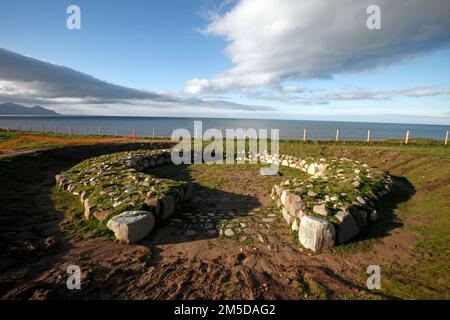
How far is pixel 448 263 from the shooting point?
468cm

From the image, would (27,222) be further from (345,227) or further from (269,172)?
(269,172)

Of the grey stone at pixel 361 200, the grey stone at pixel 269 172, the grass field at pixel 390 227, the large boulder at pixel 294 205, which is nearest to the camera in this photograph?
the grass field at pixel 390 227

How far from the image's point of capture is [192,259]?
515cm

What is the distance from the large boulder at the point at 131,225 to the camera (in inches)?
226

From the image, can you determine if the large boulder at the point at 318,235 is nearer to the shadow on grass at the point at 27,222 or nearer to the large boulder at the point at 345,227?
the large boulder at the point at 345,227

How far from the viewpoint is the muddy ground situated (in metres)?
4.06

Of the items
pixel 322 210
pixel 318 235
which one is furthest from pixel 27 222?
pixel 322 210

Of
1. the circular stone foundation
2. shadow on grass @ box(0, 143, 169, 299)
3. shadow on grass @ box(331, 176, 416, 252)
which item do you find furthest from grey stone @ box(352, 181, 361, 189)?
shadow on grass @ box(0, 143, 169, 299)

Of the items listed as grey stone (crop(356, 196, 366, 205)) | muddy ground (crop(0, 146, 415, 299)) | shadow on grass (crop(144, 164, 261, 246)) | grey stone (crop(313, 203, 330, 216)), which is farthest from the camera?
grey stone (crop(356, 196, 366, 205))

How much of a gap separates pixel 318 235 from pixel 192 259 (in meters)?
3.02

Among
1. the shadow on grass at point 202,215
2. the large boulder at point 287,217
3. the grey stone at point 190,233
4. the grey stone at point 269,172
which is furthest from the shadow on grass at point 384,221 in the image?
the grey stone at point 269,172

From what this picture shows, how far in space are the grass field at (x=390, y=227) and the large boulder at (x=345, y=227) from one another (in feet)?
0.61

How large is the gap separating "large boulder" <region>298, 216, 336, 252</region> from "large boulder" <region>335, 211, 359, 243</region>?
0.23 meters

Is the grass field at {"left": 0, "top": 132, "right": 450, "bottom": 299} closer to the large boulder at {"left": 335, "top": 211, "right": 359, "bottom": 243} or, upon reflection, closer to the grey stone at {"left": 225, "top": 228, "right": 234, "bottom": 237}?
the large boulder at {"left": 335, "top": 211, "right": 359, "bottom": 243}
